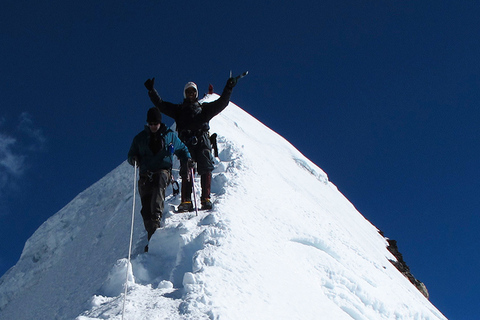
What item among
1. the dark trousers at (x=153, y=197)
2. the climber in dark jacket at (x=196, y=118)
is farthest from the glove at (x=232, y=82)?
the dark trousers at (x=153, y=197)

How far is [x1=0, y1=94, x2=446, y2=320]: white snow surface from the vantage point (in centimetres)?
344

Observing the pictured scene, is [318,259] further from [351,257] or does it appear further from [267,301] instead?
[267,301]

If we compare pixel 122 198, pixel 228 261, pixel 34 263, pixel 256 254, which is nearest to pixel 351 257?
pixel 256 254

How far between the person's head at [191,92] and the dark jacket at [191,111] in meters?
0.07

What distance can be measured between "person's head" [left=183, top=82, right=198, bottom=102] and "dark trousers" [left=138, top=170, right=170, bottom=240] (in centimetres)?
162

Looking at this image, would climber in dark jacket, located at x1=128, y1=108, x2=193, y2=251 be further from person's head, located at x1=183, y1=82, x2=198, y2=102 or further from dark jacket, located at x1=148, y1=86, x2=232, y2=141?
person's head, located at x1=183, y1=82, x2=198, y2=102

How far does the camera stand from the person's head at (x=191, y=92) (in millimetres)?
6125

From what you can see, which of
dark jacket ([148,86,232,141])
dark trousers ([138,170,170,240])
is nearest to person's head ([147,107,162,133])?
dark trousers ([138,170,170,240])

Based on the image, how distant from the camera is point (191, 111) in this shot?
19.6 ft

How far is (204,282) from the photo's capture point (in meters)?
3.47

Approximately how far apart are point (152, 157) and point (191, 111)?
1.35 meters

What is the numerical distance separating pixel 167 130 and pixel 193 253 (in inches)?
63.8

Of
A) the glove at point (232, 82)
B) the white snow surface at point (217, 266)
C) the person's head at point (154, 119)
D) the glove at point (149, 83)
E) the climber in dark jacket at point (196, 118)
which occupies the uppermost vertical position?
the glove at point (149, 83)

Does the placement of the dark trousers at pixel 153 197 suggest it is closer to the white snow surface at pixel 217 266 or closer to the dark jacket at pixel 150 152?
the dark jacket at pixel 150 152
